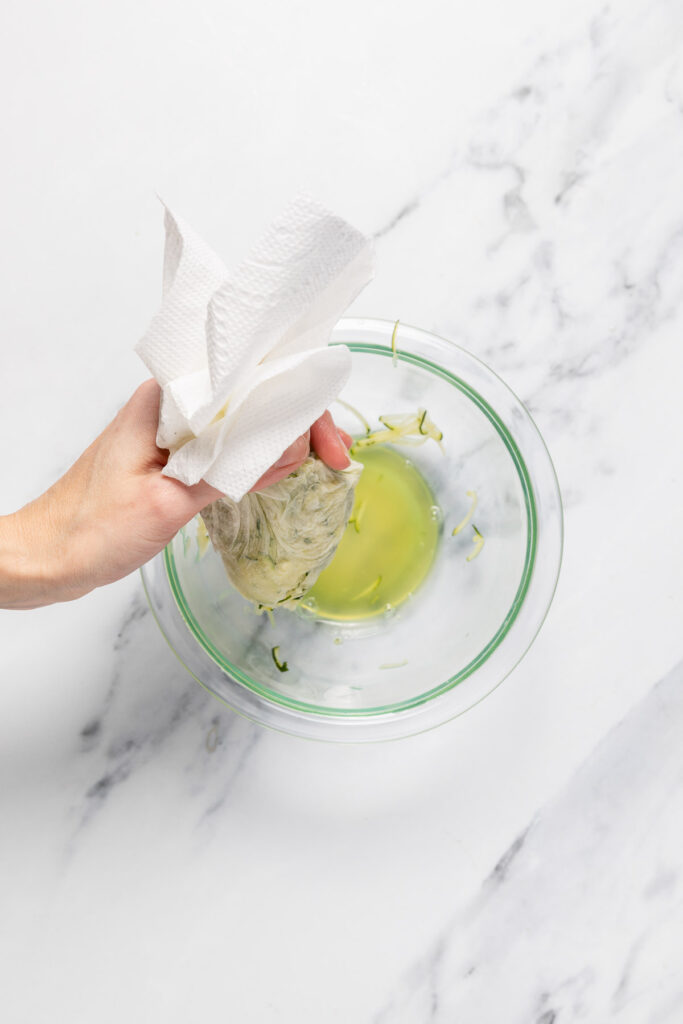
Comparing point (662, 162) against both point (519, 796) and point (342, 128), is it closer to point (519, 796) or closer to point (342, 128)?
point (342, 128)

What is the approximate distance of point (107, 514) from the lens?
89 centimetres

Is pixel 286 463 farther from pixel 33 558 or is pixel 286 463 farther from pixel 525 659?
pixel 525 659

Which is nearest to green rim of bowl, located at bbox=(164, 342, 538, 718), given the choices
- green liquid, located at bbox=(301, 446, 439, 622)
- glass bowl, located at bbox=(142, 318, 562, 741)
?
glass bowl, located at bbox=(142, 318, 562, 741)

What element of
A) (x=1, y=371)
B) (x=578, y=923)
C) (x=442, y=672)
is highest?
(x=1, y=371)

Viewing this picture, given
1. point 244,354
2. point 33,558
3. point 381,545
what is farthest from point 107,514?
point 381,545

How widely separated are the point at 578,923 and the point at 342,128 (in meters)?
1.08

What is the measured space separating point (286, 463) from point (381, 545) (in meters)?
0.31

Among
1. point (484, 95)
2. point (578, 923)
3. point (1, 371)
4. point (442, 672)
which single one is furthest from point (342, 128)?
point (578, 923)

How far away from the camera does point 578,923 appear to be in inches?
47.4

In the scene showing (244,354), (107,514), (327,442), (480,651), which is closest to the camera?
(244,354)

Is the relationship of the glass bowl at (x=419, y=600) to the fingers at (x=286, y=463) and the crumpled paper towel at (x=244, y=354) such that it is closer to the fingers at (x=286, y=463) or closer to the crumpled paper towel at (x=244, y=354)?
the fingers at (x=286, y=463)

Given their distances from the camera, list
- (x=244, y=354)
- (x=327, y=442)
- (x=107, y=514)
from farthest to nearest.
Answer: (x=327, y=442) → (x=107, y=514) → (x=244, y=354)

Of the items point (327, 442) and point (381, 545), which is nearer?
point (327, 442)

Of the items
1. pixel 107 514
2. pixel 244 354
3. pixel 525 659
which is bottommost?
pixel 525 659
